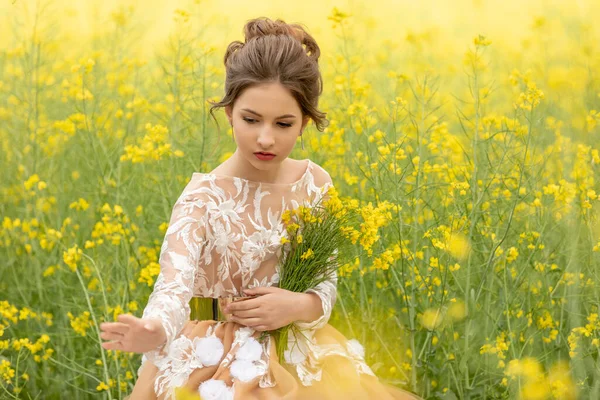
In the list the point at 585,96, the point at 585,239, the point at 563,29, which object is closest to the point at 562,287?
the point at 585,239

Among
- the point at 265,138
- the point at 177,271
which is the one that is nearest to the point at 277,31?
the point at 265,138

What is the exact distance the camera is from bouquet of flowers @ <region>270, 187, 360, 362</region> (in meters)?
1.80

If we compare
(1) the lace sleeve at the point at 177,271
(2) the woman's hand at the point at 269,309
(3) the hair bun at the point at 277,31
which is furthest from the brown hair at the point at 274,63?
(2) the woman's hand at the point at 269,309

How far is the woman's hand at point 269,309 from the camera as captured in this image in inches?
68.0

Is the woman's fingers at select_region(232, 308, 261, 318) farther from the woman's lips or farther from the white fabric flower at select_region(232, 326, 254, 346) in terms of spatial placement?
the woman's lips

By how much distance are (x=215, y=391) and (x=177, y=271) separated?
0.26 metres

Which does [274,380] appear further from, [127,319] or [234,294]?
[127,319]

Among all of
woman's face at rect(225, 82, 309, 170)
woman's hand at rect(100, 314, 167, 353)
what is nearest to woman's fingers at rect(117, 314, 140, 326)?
woman's hand at rect(100, 314, 167, 353)

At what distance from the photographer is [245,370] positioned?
1.71 meters

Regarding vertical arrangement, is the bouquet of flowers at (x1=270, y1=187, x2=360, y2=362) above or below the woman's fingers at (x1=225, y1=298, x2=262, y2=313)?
above

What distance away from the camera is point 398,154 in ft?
7.81

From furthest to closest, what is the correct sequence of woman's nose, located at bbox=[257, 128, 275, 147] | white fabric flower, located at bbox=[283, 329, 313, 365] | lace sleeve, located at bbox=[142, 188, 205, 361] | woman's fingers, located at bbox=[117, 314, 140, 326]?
1. white fabric flower, located at bbox=[283, 329, 313, 365]
2. woman's nose, located at bbox=[257, 128, 275, 147]
3. lace sleeve, located at bbox=[142, 188, 205, 361]
4. woman's fingers, located at bbox=[117, 314, 140, 326]

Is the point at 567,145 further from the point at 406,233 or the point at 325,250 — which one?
the point at 325,250

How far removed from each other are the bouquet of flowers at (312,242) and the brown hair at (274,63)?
0.20 m
